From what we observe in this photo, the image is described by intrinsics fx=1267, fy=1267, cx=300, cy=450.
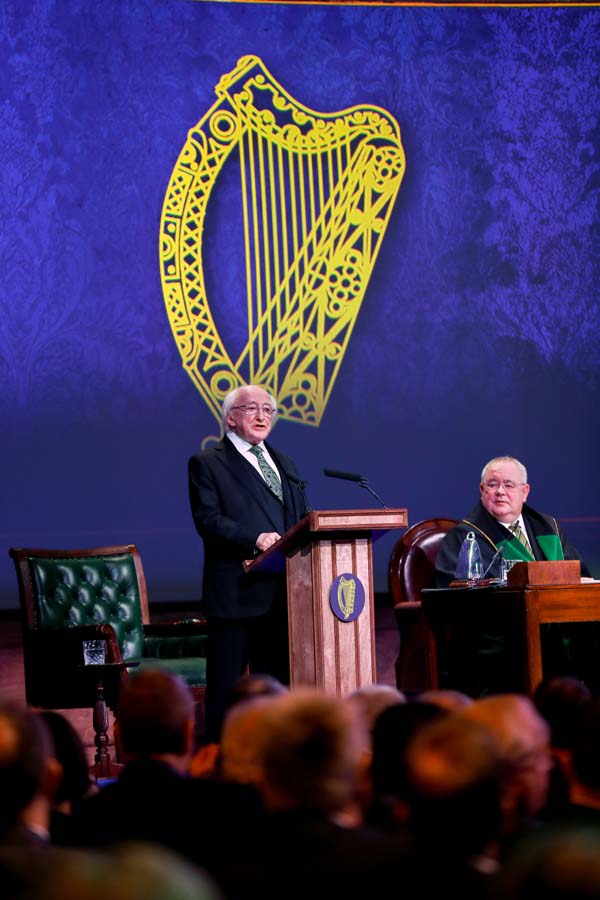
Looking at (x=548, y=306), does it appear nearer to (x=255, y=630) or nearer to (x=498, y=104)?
(x=498, y=104)

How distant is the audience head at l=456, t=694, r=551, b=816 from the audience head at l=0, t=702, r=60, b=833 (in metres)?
0.59

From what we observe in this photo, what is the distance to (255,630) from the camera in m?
4.42

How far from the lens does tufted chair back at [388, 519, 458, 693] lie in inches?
208

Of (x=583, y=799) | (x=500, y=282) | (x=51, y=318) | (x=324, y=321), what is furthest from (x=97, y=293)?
(x=583, y=799)

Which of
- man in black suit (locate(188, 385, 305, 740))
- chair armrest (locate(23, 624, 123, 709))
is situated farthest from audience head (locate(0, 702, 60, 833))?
chair armrest (locate(23, 624, 123, 709))

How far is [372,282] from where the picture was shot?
6.48m

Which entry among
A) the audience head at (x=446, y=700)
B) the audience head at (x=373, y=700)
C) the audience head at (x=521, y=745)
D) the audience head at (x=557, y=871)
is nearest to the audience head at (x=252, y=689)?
the audience head at (x=373, y=700)

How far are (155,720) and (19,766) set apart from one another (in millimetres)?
483

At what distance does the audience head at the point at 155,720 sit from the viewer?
1.97 m

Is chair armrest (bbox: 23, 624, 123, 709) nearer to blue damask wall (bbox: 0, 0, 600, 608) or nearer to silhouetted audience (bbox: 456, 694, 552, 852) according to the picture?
blue damask wall (bbox: 0, 0, 600, 608)

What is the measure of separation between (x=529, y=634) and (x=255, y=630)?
973mm

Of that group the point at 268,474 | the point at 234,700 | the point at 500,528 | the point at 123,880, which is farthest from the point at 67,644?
the point at 123,880

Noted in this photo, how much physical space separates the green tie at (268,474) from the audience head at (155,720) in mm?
2664

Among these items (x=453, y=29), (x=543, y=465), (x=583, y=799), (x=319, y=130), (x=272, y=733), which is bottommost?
(x=583, y=799)
